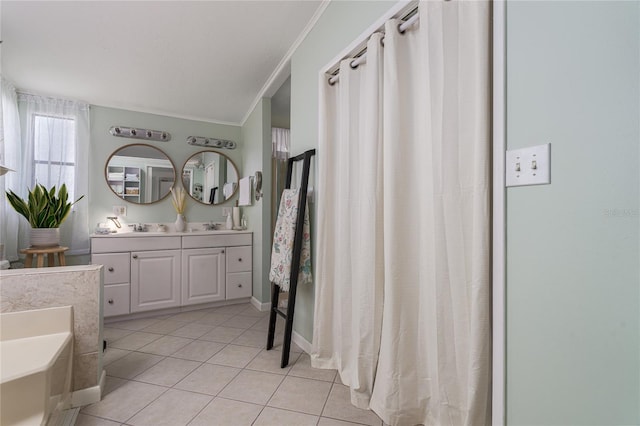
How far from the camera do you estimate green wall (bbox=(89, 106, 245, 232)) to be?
10.7ft

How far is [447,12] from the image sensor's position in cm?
107

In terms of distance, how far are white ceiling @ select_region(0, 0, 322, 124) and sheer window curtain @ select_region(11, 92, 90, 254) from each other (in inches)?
6.4

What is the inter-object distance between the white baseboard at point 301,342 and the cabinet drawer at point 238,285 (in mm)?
1305

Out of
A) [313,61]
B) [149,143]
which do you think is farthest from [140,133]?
[313,61]

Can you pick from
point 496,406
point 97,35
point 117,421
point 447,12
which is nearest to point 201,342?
point 117,421

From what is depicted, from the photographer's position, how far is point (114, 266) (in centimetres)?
287

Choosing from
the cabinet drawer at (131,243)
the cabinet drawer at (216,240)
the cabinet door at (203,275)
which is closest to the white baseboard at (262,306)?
the cabinet door at (203,275)

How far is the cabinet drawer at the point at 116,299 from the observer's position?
2.84m

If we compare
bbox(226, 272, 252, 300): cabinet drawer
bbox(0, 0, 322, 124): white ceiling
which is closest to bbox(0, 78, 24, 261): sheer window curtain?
bbox(0, 0, 322, 124): white ceiling

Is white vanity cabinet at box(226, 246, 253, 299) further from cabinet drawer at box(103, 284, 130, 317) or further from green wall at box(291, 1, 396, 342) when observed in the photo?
green wall at box(291, 1, 396, 342)

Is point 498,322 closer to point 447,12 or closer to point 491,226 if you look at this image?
point 491,226

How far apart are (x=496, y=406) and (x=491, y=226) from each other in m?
0.60

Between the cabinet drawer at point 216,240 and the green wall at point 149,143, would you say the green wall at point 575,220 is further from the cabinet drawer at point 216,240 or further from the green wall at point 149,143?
the green wall at point 149,143

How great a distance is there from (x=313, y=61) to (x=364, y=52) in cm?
60
